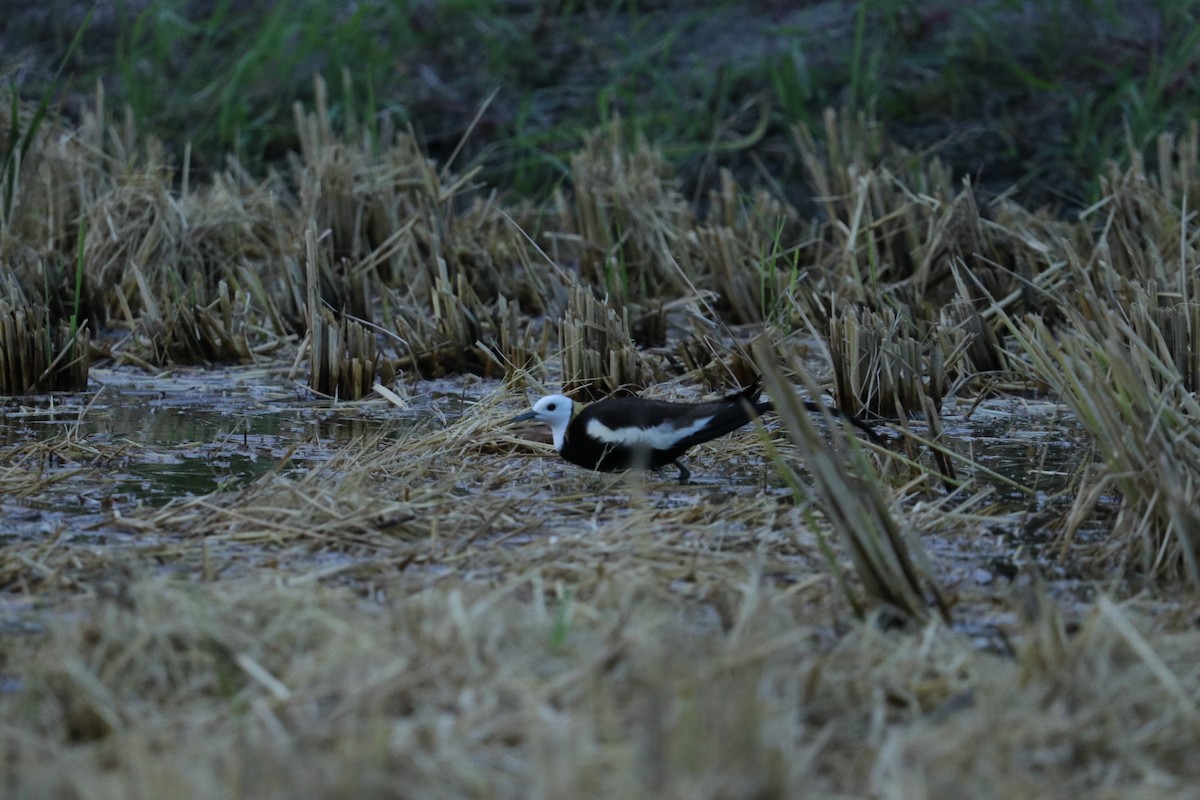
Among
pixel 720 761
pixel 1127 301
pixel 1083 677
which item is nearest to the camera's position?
pixel 720 761

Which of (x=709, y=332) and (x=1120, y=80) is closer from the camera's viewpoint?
(x=709, y=332)

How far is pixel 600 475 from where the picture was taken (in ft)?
16.1

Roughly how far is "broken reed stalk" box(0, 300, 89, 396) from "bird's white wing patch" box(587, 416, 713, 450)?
7.77ft

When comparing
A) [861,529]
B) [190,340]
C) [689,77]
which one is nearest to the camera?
[861,529]

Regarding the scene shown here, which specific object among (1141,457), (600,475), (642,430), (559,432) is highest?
(1141,457)

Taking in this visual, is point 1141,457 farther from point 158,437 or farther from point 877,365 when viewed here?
point 158,437

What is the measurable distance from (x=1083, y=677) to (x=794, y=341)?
13.4 ft

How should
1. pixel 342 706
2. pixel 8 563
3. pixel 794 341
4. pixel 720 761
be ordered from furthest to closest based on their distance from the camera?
pixel 794 341 < pixel 8 563 < pixel 342 706 < pixel 720 761

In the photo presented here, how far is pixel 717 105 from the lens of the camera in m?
10.7

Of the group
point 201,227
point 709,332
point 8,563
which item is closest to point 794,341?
point 709,332

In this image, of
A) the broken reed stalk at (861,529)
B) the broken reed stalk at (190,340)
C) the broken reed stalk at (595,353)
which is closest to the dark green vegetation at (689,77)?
the broken reed stalk at (190,340)

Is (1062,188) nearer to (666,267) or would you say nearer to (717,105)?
(717,105)

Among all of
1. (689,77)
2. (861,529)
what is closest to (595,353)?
(861,529)

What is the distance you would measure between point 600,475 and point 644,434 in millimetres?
303
